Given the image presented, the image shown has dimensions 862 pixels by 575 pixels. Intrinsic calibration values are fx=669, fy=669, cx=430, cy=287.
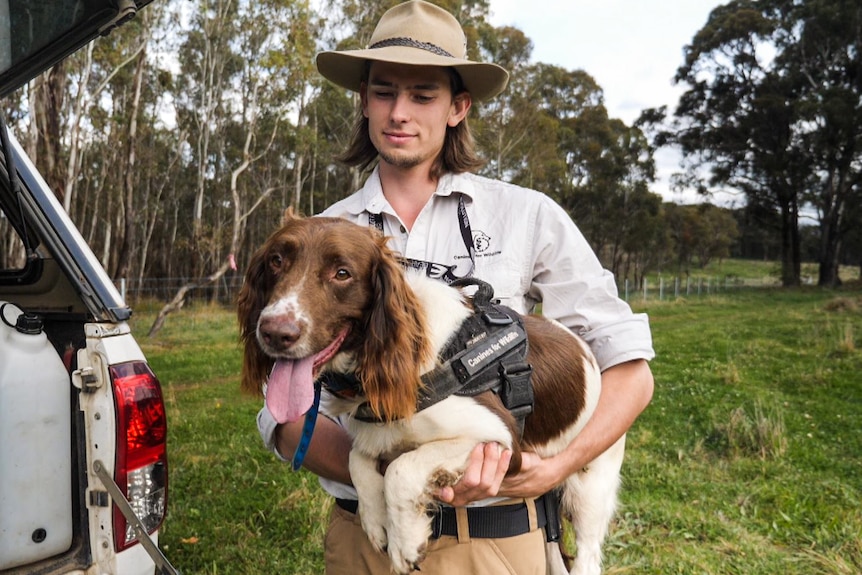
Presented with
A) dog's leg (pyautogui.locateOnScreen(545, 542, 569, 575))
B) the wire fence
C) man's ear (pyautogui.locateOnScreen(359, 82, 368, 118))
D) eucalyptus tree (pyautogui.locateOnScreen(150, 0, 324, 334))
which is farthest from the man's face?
the wire fence

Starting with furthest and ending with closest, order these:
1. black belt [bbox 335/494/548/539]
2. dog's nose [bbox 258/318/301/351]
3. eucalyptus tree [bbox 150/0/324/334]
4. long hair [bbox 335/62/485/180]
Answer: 1. eucalyptus tree [bbox 150/0/324/334]
2. long hair [bbox 335/62/485/180]
3. black belt [bbox 335/494/548/539]
4. dog's nose [bbox 258/318/301/351]

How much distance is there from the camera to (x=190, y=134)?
3756 cm

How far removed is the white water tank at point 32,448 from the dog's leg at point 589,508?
186 cm

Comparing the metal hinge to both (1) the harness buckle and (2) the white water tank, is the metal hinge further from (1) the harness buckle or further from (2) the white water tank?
(1) the harness buckle

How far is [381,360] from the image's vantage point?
81.5 inches

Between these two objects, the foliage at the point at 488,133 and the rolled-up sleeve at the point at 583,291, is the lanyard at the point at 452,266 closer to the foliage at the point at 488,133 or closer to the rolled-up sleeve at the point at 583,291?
the rolled-up sleeve at the point at 583,291

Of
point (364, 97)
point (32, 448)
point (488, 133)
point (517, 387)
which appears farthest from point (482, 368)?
point (488, 133)

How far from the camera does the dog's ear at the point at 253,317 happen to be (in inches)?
89.7

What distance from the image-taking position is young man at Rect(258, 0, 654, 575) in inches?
92.2

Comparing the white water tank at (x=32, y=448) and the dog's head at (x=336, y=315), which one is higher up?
the dog's head at (x=336, y=315)

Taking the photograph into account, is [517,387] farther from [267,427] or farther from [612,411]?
[267,427]

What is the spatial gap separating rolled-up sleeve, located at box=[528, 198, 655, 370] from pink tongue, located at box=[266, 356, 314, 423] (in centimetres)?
96

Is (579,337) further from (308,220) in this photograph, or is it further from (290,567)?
(290,567)

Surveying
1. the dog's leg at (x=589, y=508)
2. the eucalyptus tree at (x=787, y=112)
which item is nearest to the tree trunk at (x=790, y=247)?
the eucalyptus tree at (x=787, y=112)
